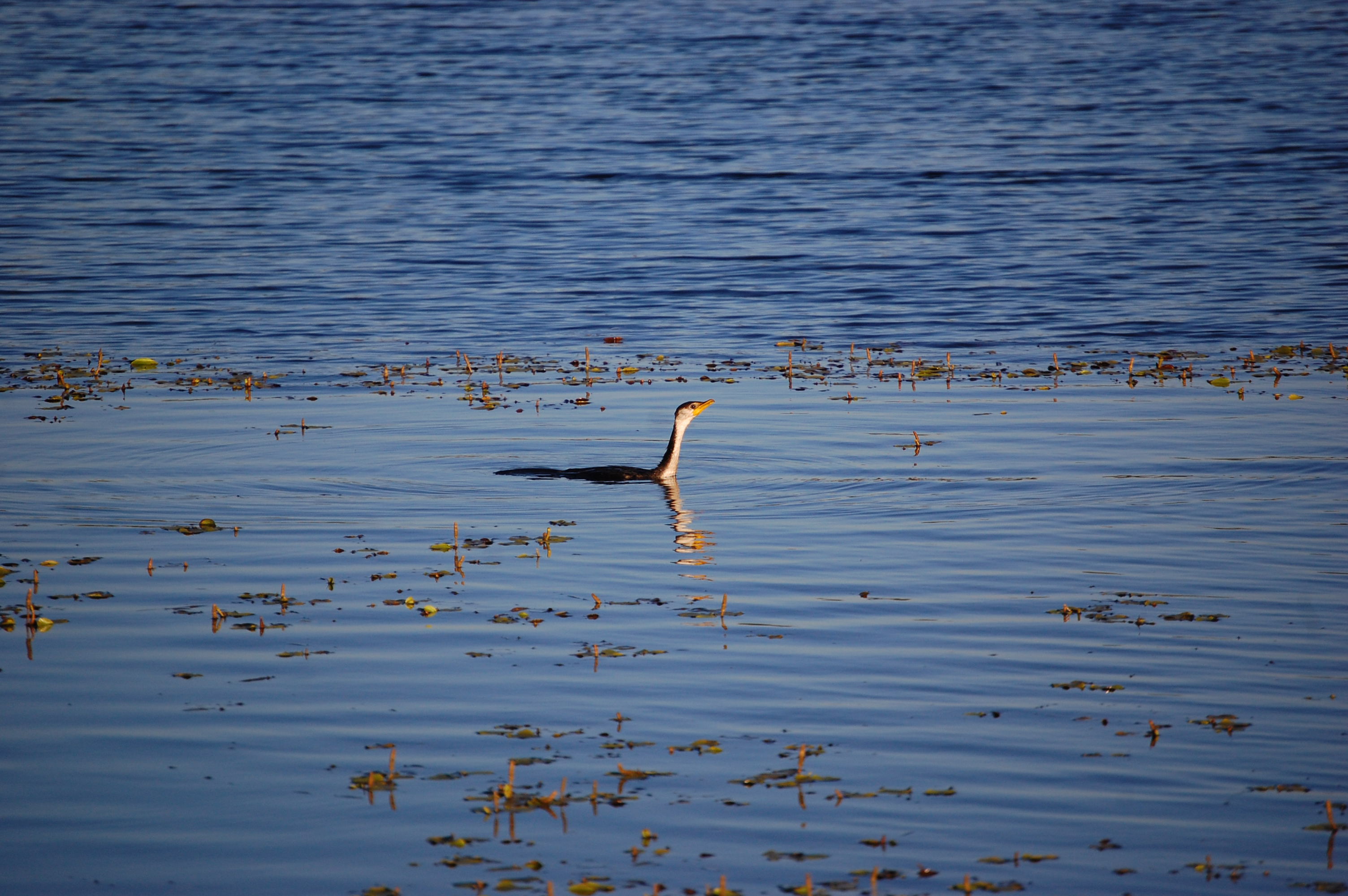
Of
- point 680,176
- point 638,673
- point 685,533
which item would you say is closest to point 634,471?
point 685,533

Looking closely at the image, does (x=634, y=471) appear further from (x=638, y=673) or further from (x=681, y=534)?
(x=638, y=673)

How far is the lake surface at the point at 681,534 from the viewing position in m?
7.31

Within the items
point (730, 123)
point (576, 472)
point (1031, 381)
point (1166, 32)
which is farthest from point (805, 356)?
point (1166, 32)

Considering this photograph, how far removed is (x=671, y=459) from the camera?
15383 millimetres

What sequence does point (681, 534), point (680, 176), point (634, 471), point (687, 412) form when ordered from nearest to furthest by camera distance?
1. point (681, 534)
2. point (634, 471)
3. point (687, 412)
4. point (680, 176)

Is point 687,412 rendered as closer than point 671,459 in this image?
No

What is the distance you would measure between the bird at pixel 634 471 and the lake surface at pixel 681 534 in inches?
11.1

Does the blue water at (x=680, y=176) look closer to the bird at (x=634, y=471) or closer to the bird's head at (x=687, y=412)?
the bird's head at (x=687, y=412)

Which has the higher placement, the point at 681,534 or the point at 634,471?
the point at 634,471

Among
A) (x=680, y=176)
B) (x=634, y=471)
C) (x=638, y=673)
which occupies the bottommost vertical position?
(x=638, y=673)

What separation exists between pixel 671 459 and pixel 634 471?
0.43 metres

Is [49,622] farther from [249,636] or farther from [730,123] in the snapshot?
[730,123]

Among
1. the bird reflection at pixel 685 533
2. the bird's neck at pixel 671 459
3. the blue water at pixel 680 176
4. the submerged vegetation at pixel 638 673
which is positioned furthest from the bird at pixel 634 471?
the blue water at pixel 680 176

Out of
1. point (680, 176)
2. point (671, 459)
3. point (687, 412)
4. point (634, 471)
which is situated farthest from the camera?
point (680, 176)
